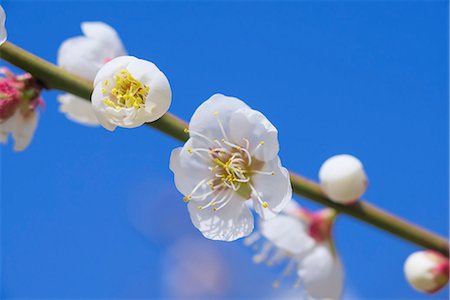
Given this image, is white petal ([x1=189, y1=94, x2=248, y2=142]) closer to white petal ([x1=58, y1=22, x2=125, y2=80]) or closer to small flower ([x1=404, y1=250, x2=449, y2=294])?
white petal ([x1=58, y1=22, x2=125, y2=80])

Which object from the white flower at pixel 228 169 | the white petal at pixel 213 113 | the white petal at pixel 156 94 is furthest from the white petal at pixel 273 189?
the white petal at pixel 156 94

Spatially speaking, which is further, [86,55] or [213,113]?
[86,55]

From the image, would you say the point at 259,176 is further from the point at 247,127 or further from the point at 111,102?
the point at 111,102

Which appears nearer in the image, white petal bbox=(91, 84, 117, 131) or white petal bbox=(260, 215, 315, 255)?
white petal bbox=(91, 84, 117, 131)

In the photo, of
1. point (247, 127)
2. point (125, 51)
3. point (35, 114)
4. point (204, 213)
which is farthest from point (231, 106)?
point (125, 51)

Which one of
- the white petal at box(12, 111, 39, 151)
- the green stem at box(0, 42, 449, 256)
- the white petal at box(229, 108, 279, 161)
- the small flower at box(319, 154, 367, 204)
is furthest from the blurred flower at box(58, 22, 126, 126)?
the small flower at box(319, 154, 367, 204)

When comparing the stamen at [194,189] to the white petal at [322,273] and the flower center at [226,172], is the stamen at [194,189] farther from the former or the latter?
the white petal at [322,273]

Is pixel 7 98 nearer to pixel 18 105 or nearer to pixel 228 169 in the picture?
pixel 18 105

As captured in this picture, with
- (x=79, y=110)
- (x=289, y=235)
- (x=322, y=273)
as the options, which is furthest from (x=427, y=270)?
(x=79, y=110)
